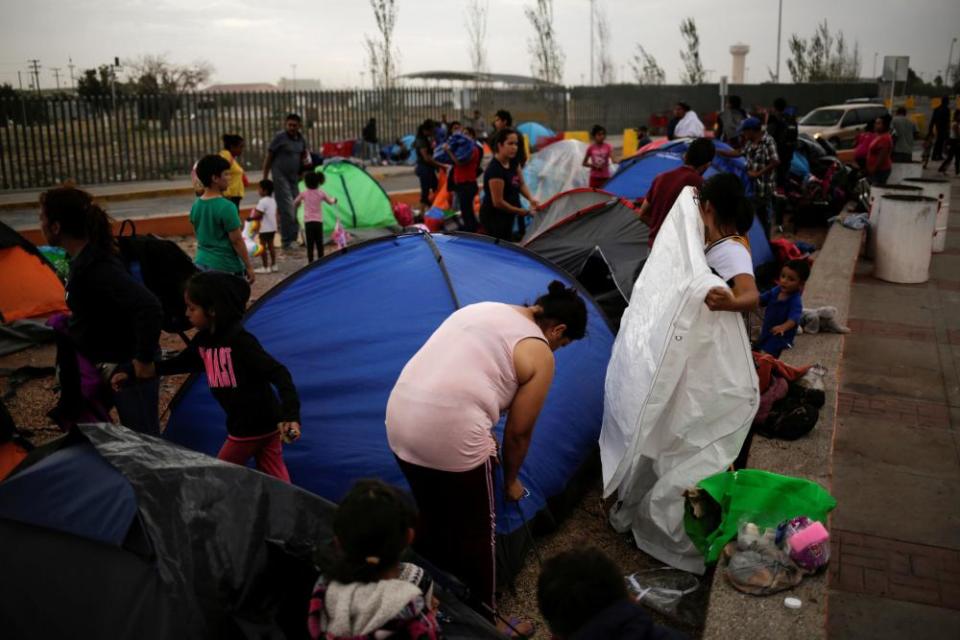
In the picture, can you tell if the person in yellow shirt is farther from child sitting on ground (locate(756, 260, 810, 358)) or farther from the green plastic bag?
the green plastic bag

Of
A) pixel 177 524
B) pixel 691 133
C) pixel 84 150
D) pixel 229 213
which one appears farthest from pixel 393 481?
pixel 84 150

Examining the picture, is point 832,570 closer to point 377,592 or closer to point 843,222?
point 377,592

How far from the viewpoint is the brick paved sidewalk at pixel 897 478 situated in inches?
138

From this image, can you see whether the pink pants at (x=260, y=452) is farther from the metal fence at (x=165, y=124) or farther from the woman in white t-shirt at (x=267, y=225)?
the metal fence at (x=165, y=124)

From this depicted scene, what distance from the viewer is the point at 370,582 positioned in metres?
2.34

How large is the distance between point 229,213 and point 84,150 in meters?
14.1

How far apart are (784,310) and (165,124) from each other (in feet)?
54.7

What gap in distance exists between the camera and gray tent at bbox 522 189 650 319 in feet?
22.4

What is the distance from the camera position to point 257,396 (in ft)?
11.9

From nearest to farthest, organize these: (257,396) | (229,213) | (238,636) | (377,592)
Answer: (377,592) < (238,636) < (257,396) < (229,213)

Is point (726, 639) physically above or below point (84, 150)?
below

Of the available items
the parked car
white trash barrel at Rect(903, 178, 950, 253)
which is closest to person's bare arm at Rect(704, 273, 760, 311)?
white trash barrel at Rect(903, 178, 950, 253)

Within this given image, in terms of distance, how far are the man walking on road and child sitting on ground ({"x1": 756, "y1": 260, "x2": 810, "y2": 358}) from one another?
678 centimetres

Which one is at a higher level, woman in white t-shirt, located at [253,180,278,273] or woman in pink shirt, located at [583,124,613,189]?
woman in pink shirt, located at [583,124,613,189]
